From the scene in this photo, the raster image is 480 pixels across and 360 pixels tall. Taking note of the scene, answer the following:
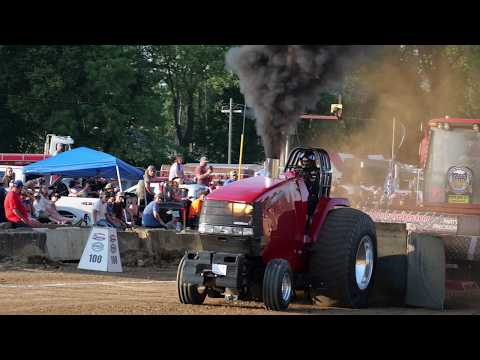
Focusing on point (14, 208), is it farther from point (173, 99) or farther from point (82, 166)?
point (173, 99)

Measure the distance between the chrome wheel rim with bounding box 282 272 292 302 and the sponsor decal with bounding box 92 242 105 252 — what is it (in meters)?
5.50

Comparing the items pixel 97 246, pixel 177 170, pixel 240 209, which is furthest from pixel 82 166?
pixel 240 209

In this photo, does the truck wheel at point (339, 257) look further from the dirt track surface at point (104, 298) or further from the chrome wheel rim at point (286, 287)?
the chrome wheel rim at point (286, 287)

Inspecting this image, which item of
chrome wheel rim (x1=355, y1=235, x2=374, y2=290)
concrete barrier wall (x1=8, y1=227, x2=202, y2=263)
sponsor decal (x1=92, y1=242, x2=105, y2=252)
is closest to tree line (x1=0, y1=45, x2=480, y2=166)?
concrete barrier wall (x1=8, y1=227, x2=202, y2=263)

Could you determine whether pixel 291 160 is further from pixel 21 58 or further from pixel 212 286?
pixel 21 58

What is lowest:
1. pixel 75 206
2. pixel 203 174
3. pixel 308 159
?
pixel 75 206

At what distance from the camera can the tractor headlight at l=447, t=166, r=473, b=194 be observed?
730 inches

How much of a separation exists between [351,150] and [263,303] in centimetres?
4982

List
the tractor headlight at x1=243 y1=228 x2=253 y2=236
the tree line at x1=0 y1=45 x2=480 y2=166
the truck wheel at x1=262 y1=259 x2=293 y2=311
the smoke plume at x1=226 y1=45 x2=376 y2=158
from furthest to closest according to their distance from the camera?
the tree line at x1=0 y1=45 x2=480 y2=166 < the smoke plume at x1=226 y1=45 x2=376 y2=158 < the tractor headlight at x1=243 y1=228 x2=253 y2=236 < the truck wheel at x1=262 y1=259 x2=293 y2=311

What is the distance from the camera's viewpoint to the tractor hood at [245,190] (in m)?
10.5

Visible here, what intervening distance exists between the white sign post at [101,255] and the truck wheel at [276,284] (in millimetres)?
5395

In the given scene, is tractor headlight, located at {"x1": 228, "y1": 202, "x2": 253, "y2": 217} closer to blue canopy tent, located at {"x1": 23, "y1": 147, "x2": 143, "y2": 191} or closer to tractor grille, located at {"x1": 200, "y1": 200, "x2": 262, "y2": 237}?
tractor grille, located at {"x1": 200, "y1": 200, "x2": 262, "y2": 237}

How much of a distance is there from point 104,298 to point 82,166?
13.0 m

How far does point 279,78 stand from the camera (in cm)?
1152
